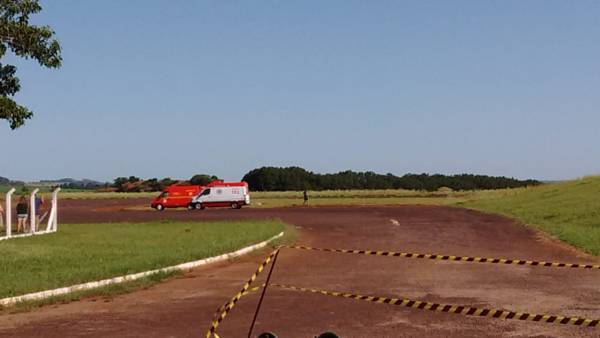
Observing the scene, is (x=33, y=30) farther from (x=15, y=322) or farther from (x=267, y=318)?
(x=267, y=318)

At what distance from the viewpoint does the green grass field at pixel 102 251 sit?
45.4 ft

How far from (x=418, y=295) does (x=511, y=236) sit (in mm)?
15123

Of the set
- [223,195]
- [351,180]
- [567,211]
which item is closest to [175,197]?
[223,195]

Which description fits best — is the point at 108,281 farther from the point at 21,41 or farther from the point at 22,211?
the point at 22,211

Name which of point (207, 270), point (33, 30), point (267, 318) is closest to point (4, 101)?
point (33, 30)

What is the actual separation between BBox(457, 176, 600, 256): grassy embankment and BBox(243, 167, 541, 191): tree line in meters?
68.8

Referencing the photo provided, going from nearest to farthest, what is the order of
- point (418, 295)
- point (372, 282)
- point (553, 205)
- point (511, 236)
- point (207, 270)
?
point (418, 295), point (372, 282), point (207, 270), point (511, 236), point (553, 205)

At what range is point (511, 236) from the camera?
2634 cm

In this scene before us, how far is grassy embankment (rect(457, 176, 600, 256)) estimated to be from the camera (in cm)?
2438

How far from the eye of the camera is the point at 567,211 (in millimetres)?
36844

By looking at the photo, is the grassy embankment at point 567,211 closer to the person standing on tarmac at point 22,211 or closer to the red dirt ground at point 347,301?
the red dirt ground at point 347,301

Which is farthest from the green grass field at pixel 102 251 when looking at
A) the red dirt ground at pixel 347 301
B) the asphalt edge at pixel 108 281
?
the red dirt ground at pixel 347 301

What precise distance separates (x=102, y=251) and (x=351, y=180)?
120 metres

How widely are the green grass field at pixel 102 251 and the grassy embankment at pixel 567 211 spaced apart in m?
10.3
